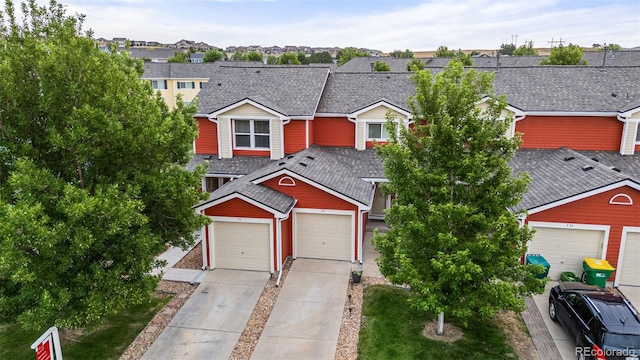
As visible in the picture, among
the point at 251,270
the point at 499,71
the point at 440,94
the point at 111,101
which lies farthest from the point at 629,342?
the point at 499,71

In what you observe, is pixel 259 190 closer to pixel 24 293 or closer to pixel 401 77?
pixel 24 293

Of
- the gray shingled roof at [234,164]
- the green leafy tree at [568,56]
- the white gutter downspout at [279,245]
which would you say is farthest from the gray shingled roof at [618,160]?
the green leafy tree at [568,56]

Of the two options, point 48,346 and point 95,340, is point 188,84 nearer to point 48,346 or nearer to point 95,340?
point 95,340

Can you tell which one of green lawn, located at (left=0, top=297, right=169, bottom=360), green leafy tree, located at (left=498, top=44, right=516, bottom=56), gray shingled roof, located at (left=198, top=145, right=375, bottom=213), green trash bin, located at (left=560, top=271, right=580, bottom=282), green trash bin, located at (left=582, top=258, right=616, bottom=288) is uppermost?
green leafy tree, located at (left=498, top=44, right=516, bottom=56)

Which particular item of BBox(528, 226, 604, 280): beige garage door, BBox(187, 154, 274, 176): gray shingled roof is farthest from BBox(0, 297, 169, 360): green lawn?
BBox(528, 226, 604, 280): beige garage door

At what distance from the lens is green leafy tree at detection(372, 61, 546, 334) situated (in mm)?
→ 10609

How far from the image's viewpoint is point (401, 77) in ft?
82.0

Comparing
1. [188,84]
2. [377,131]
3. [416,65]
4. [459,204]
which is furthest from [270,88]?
[188,84]

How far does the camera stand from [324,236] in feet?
58.2

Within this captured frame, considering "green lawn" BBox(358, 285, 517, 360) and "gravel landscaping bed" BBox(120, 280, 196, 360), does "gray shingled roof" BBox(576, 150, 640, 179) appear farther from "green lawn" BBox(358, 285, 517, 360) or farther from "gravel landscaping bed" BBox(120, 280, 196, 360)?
"gravel landscaping bed" BBox(120, 280, 196, 360)

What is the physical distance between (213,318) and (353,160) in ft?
34.9

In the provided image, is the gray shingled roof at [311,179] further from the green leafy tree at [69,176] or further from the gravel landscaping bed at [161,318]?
the green leafy tree at [69,176]

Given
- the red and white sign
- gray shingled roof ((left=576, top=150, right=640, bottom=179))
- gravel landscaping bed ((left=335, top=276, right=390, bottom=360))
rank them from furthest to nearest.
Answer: gray shingled roof ((left=576, top=150, right=640, bottom=179)) → gravel landscaping bed ((left=335, top=276, right=390, bottom=360)) → the red and white sign

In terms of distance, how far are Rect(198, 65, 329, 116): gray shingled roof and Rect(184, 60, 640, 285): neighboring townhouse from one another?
0.21ft
